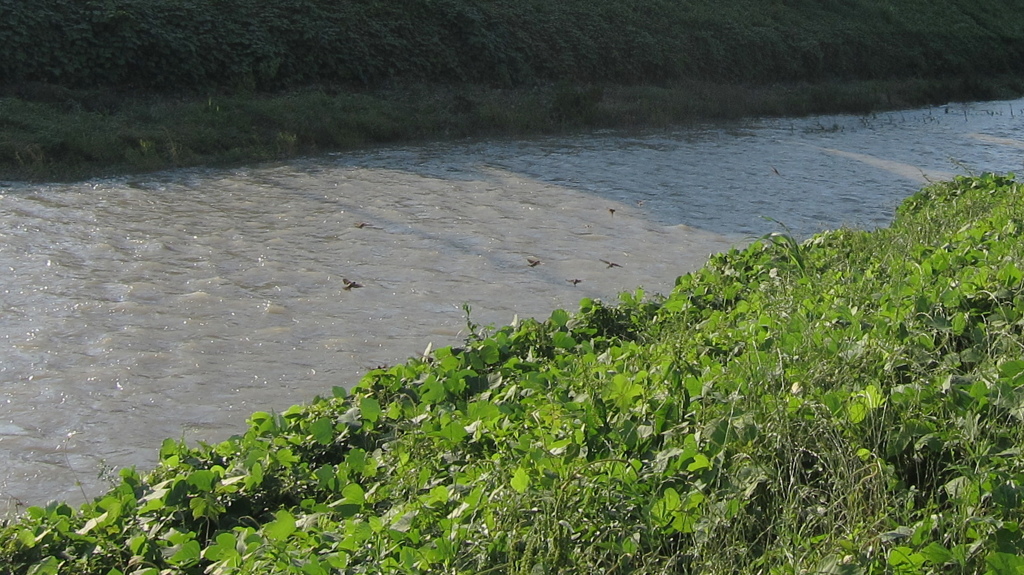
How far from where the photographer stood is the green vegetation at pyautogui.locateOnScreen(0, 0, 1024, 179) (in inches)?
548

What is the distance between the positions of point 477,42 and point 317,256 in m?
11.1

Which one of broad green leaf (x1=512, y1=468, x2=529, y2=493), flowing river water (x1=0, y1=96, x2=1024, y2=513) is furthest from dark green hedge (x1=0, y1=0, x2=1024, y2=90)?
broad green leaf (x1=512, y1=468, x2=529, y2=493)

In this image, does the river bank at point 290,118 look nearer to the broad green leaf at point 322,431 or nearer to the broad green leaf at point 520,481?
the broad green leaf at point 322,431

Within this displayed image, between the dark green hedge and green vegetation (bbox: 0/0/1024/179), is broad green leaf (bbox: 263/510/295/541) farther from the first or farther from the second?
the dark green hedge

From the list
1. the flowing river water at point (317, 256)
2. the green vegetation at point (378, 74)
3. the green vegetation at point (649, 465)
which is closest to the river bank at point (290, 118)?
the green vegetation at point (378, 74)

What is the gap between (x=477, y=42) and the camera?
19594mm

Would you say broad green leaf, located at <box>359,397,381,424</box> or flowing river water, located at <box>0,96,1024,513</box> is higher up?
broad green leaf, located at <box>359,397,381,424</box>

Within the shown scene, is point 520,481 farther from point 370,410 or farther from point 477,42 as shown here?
point 477,42

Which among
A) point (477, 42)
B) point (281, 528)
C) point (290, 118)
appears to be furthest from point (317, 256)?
point (477, 42)

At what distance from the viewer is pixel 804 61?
85.5 feet

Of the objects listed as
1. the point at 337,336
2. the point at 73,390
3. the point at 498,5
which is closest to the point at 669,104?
the point at 498,5

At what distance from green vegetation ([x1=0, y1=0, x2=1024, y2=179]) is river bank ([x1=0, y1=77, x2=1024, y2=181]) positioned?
1.2 inches

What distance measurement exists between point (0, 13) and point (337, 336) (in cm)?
1012

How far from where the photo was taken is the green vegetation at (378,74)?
45.7ft
